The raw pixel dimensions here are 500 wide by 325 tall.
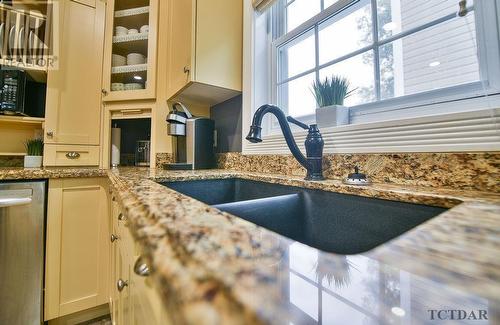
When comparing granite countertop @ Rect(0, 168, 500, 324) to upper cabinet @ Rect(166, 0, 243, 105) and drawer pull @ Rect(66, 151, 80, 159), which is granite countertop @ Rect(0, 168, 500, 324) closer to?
upper cabinet @ Rect(166, 0, 243, 105)

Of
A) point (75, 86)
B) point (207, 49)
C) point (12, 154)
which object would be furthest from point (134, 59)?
point (12, 154)

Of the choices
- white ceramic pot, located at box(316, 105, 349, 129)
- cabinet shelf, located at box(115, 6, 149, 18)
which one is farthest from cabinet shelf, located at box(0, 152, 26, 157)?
white ceramic pot, located at box(316, 105, 349, 129)

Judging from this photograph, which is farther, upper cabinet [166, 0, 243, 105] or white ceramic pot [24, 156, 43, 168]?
white ceramic pot [24, 156, 43, 168]

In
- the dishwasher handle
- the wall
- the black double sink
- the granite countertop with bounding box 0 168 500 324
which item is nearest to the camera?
the granite countertop with bounding box 0 168 500 324

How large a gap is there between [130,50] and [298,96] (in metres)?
1.54

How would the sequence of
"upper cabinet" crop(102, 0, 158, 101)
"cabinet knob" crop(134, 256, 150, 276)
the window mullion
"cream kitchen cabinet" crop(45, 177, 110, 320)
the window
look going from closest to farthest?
"cabinet knob" crop(134, 256, 150, 276)
the window
the window mullion
"cream kitchen cabinet" crop(45, 177, 110, 320)
"upper cabinet" crop(102, 0, 158, 101)

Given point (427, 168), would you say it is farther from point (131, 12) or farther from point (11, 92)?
point (11, 92)

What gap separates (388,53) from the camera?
893 millimetres

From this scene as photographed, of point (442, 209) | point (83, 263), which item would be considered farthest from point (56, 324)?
point (442, 209)

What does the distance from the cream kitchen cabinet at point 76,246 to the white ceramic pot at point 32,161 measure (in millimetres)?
425

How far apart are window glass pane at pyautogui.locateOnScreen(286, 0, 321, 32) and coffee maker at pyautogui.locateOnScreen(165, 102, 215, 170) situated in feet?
2.72

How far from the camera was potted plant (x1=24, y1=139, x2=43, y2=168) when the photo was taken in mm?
1443

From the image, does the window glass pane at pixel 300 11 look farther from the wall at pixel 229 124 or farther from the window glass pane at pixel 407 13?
the wall at pixel 229 124

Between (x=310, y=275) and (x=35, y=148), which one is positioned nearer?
(x=310, y=275)
